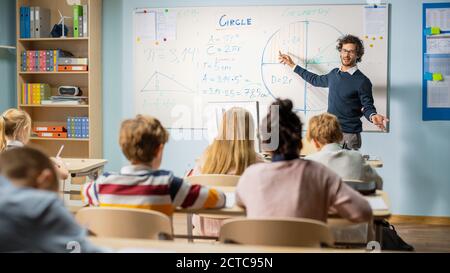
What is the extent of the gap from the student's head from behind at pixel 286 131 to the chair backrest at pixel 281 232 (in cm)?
35

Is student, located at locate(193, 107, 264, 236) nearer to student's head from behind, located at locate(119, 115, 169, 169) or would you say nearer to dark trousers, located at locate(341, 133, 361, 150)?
student's head from behind, located at locate(119, 115, 169, 169)

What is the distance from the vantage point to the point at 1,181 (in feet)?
4.90

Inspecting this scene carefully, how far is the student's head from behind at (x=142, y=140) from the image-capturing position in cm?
219

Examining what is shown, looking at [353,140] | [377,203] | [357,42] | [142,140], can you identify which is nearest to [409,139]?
[353,140]

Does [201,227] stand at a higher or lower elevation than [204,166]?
lower

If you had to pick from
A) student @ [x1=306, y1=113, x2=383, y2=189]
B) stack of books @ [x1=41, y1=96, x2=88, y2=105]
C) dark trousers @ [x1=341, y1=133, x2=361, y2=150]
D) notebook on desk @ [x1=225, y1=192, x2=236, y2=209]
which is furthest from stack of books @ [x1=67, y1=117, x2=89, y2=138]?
notebook on desk @ [x1=225, y1=192, x2=236, y2=209]

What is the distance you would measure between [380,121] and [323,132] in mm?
2122

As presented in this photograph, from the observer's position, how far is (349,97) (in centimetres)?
492

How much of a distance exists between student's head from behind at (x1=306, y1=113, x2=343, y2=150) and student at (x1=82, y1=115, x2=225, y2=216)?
912 mm

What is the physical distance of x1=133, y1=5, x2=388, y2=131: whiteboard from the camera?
5.08 meters

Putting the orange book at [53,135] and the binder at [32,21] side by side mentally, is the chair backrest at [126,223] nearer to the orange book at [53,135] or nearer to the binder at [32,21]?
the orange book at [53,135]
